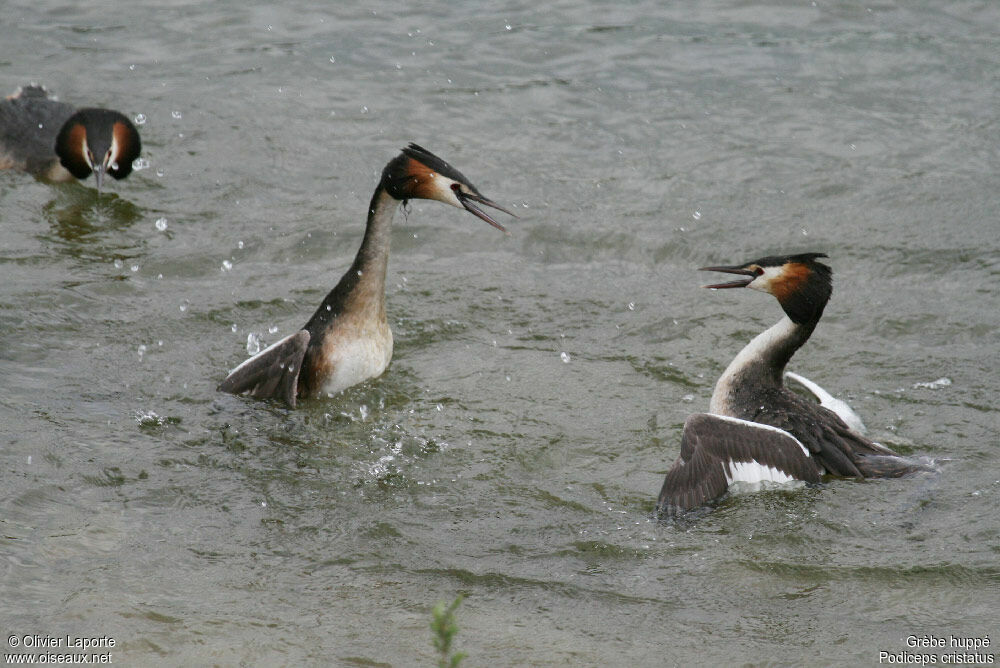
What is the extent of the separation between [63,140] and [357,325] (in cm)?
360

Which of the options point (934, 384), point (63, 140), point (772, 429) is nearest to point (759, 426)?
point (772, 429)

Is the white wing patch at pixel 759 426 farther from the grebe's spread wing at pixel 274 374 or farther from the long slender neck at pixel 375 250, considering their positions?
the grebe's spread wing at pixel 274 374

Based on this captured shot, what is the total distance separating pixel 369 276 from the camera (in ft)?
21.6

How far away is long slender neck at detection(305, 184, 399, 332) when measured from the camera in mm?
6551

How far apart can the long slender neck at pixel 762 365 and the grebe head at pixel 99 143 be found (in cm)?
499

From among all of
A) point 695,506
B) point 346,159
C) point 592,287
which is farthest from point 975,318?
point 346,159

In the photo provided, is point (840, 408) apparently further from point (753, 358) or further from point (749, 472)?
point (749, 472)

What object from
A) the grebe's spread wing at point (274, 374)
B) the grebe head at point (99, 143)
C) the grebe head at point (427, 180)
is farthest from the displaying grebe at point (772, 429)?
the grebe head at point (99, 143)

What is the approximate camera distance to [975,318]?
7.24 metres

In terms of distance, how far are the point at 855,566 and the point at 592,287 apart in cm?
315

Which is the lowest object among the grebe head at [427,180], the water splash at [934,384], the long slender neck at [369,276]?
the water splash at [934,384]

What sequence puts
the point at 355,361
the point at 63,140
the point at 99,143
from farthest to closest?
the point at 63,140 < the point at 99,143 < the point at 355,361

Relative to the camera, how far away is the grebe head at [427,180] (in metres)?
6.23

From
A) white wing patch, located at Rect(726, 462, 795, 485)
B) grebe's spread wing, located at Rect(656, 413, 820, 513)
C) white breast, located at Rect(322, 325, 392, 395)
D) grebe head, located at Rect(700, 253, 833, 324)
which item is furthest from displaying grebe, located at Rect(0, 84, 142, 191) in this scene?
white wing patch, located at Rect(726, 462, 795, 485)
